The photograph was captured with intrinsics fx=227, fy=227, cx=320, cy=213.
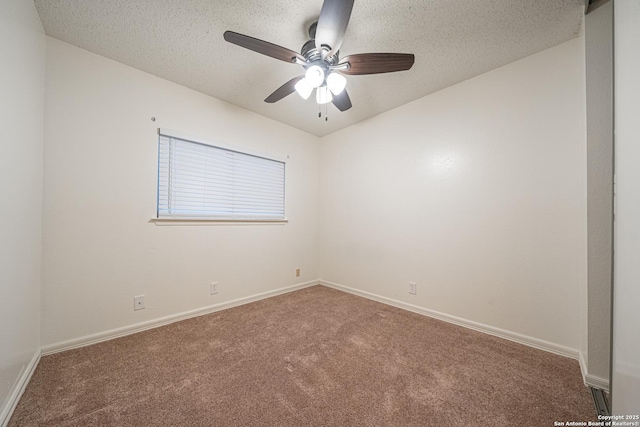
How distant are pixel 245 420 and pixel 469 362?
1.47 m

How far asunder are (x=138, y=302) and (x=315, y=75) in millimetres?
2325

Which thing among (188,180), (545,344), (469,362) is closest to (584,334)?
(545,344)

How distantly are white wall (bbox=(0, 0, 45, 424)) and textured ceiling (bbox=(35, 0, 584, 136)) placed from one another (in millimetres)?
362

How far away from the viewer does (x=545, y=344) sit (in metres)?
1.70

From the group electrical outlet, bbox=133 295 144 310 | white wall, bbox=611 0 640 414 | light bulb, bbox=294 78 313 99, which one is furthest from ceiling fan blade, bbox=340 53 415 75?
electrical outlet, bbox=133 295 144 310

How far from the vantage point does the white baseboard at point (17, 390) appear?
106cm

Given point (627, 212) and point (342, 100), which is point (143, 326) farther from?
point (627, 212)

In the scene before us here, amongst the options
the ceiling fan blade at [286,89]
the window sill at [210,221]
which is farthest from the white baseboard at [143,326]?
the ceiling fan blade at [286,89]

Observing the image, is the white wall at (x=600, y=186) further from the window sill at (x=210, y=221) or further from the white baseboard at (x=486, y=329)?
the window sill at (x=210, y=221)

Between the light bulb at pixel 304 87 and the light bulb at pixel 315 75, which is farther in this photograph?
the light bulb at pixel 304 87

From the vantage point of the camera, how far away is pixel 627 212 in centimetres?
90

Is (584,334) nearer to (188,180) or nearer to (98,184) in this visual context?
(188,180)

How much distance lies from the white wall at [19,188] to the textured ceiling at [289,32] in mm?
362

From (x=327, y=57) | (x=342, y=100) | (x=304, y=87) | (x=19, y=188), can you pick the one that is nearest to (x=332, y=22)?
(x=327, y=57)
